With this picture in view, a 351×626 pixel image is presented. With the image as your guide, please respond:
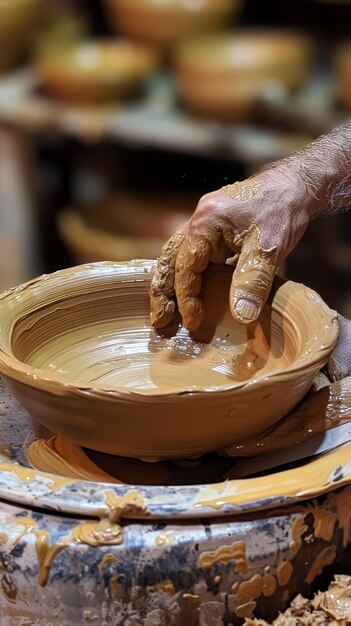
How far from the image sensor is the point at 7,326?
1.32m

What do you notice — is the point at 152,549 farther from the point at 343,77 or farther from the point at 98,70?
the point at 98,70

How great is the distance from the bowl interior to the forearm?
0.65 ft

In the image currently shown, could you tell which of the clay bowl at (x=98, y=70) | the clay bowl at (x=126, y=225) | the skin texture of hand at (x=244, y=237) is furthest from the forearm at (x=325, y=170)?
the clay bowl at (x=98, y=70)

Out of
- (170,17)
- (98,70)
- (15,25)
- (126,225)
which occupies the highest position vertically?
(170,17)

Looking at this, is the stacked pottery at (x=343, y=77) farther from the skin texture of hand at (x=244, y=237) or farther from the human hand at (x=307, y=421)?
the human hand at (x=307, y=421)

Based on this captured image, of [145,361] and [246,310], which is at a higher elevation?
[246,310]

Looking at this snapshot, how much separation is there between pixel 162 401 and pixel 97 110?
90.9 inches

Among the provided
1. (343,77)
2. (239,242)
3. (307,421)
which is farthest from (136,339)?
(343,77)

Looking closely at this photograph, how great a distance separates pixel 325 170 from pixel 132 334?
17.2 inches

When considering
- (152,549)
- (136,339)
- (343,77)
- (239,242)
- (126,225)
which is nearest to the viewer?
(152,549)

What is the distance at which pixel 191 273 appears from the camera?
1.42 metres

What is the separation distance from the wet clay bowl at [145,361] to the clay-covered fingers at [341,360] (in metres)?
0.12

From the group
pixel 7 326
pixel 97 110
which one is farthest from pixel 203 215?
pixel 97 110

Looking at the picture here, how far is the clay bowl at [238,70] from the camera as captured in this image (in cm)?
295
